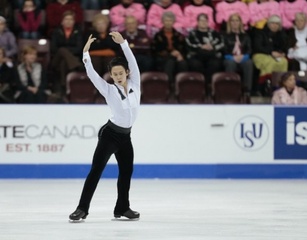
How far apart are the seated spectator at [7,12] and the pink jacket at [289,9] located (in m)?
4.39

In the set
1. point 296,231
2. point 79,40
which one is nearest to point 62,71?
point 79,40

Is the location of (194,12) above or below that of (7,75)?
above

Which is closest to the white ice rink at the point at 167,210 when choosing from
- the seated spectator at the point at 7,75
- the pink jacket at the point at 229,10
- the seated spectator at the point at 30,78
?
the seated spectator at the point at 30,78

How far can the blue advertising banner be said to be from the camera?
1438cm

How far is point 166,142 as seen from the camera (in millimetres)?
14266

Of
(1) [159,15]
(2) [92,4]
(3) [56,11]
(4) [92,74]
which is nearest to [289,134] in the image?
(1) [159,15]

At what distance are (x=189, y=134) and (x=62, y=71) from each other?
7.55ft

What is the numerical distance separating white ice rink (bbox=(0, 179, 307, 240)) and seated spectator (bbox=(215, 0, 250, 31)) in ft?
11.3

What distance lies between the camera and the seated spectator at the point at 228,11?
645 inches

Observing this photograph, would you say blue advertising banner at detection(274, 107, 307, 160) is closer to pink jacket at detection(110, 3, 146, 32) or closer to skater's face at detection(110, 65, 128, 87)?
pink jacket at detection(110, 3, 146, 32)

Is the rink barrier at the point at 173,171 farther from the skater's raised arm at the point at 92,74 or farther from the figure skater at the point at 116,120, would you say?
the skater's raised arm at the point at 92,74

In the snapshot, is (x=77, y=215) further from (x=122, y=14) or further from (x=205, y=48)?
(x=122, y=14)

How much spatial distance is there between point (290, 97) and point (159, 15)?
2718 mm

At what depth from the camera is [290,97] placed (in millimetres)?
14773
